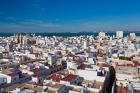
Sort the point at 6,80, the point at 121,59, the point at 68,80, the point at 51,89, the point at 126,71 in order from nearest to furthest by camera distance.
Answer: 1. the point at 51,89
2. the point at 68,80
3. the point at 6,80
4. the point at 126,71
5. the point at 121,59

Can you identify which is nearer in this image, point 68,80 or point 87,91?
point 87,91

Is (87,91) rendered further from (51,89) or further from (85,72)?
(85,72)

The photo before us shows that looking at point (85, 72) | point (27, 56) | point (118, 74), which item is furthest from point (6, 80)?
point (27, 56)

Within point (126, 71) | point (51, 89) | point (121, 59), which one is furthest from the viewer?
point (121, 59)

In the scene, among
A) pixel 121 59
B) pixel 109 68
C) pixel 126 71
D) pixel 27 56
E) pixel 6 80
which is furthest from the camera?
pixel 27 56

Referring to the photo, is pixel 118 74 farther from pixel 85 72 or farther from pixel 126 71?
pixel 85 72

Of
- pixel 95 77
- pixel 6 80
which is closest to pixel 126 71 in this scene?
pixel 95 77

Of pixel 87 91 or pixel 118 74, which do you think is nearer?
pixel 87 91

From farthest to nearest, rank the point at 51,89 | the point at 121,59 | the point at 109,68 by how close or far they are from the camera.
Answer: the point at 121,59 → the point at 109,68 → the point at 51,89
